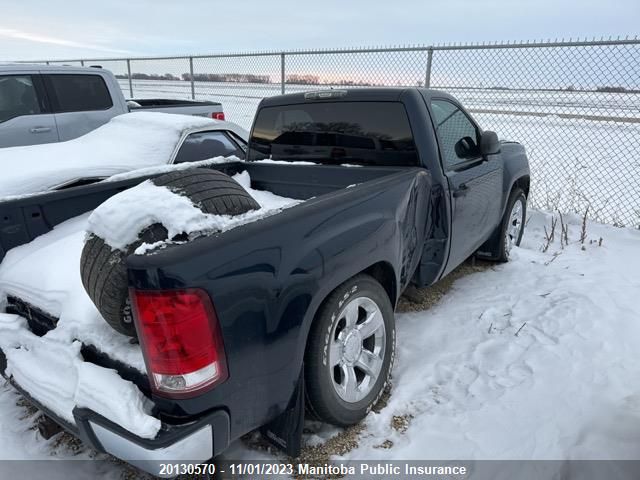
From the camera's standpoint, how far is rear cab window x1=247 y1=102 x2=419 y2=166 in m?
3.27

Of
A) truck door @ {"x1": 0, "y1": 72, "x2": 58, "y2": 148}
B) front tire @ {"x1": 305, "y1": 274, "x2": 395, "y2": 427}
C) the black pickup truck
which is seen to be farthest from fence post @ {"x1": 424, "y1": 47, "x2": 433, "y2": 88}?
front tire @ {"x1": 305, "y1": 274, "x2": 395, "y2": 427}

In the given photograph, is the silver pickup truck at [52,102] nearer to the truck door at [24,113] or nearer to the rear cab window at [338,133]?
the truck door at [24,113]

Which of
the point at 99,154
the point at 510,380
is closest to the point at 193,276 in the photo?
the point at 510,380

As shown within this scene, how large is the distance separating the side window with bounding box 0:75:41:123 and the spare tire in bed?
4.92 meters

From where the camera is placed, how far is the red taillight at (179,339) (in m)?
1.56

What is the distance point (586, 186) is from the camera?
8211 mm

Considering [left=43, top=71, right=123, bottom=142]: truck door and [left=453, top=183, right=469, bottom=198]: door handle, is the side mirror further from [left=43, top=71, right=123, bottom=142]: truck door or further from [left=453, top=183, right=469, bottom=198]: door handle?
[left=43, top=71, right=123, bottom=142]: truck door

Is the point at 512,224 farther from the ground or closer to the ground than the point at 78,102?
closer to the ground

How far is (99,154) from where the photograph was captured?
4.66 m

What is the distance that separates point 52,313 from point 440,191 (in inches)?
97.2

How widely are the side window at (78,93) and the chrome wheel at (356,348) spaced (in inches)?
227

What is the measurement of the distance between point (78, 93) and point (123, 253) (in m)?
5.62

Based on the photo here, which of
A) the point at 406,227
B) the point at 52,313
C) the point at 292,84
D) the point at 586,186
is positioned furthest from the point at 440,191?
the point at 292,84

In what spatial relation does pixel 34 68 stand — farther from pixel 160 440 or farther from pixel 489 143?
pixel 160 440
